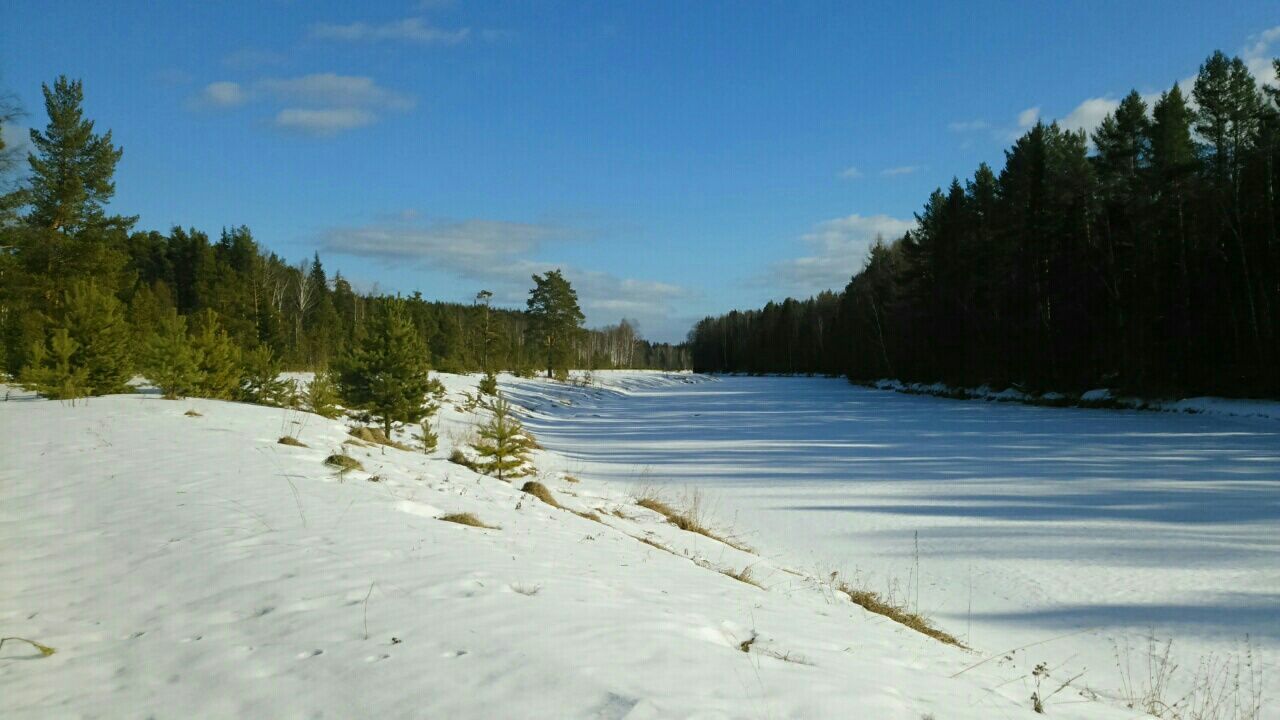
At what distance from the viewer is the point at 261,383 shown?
2009 cm

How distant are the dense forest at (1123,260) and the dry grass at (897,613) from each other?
29.3 m

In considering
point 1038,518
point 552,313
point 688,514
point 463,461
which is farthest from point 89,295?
point 552,313

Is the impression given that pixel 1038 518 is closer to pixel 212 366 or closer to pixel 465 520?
pixel 465 520

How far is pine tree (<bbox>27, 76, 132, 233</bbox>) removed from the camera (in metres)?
26.4

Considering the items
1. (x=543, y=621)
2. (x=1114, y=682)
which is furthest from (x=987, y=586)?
(x=543, y=621)

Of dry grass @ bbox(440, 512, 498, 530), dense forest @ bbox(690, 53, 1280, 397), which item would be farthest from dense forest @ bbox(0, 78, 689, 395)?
dense forest @ bbox(690, 53, 1280, 397)

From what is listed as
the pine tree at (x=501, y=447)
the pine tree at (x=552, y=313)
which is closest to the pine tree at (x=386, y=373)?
the pine tree at (x=501, y=447)

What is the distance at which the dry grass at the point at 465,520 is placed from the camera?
7.49 meters

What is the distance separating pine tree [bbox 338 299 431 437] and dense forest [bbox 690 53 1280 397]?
33.3 m

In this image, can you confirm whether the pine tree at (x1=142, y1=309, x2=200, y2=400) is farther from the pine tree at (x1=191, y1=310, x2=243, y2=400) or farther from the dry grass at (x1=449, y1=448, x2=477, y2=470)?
the dry grass at (x1=449, y1=448, x2=477, y2=470)

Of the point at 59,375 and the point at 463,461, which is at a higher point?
the point at 59,375

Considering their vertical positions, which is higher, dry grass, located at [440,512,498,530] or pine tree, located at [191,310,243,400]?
pine tree, located at [191,310,243,400]

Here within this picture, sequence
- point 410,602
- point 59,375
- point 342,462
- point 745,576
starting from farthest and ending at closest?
point 59,375 < point 342,462 < point 745,576 < point 410,602

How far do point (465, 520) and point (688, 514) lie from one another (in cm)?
600
